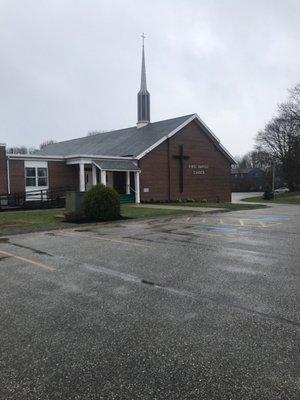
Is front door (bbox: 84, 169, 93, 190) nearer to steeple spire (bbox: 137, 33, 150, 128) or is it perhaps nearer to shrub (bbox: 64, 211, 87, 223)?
steeple spire (bbox: 137, 33, 150, 128)

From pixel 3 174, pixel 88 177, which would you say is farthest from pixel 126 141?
pixel 3 174

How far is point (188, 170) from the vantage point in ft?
112

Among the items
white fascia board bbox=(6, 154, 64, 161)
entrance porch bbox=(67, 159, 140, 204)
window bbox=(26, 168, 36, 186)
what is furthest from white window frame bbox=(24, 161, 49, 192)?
entrance porch bbox=(67, 159, 140, 204)

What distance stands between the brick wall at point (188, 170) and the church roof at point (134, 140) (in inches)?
21.4

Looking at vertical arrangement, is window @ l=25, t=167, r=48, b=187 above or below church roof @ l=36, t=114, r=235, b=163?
below

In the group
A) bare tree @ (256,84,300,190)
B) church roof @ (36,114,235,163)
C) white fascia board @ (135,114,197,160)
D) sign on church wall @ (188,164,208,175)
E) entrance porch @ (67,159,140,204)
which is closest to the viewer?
entrance porch @ (67,159,140,204)

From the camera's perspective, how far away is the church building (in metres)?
27.5

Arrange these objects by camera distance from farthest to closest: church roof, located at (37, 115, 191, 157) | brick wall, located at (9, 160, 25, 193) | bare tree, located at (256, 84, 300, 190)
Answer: bare tree, located at (256, 84, 300, 190), church roof, located at (37, 115, 191, 157), brick wall, located at (9, 160, 25, 193)

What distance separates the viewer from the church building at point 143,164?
27.5m

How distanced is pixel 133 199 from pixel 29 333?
1011 inches

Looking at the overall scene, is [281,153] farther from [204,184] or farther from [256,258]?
[256,258]

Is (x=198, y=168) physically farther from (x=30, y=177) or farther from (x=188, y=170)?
(x=30, y=177)

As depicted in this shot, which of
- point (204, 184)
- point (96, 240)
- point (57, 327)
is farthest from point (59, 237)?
point (204, 184)

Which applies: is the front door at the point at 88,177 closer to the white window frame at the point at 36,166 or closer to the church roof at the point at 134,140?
the church roof at the point at 134,140
